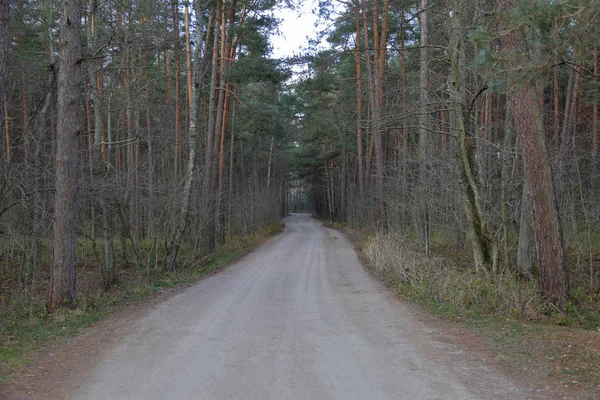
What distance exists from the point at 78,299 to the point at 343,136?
82.1ft

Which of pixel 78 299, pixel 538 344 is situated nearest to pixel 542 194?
pixel 538 344

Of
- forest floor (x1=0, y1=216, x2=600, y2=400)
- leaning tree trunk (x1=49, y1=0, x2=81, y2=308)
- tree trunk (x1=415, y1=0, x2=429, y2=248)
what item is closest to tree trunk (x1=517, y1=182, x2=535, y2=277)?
tree trunk (x1=415, y1=0, x2=429, y2=248)

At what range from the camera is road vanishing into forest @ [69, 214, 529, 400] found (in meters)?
4.71

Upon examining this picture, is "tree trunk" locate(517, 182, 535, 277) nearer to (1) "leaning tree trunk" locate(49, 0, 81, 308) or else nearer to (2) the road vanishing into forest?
(2) the road vanishing into forest

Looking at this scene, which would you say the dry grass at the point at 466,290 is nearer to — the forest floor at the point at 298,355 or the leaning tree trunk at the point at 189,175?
the forest floor at the point at 298,355

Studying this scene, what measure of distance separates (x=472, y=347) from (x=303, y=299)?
14.4 ft

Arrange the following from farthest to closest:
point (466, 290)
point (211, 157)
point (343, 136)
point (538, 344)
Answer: point (343, 136)
point (211, 157)
point (466, 290)
point (538, 344)

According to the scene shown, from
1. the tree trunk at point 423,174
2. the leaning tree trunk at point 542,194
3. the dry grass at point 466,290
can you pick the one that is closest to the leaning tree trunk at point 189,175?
the dry grass at point 466,290

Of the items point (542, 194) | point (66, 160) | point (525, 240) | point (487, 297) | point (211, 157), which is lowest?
point (487, 297)

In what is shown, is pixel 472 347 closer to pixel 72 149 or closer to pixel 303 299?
pixel 303 299

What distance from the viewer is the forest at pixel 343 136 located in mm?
8562

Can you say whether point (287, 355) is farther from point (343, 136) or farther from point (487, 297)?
point (343, 136)

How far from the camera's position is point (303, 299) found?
10.0m

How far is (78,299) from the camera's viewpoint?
30.8ft
